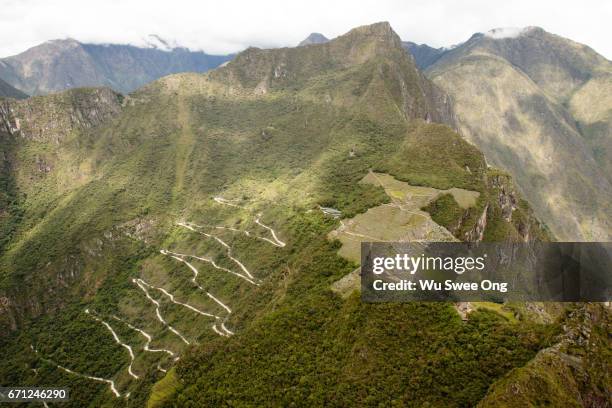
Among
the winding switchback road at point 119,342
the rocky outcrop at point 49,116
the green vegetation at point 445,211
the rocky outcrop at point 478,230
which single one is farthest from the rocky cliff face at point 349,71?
the winding switchback road at point 119,342

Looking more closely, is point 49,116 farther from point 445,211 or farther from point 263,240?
point 445,211

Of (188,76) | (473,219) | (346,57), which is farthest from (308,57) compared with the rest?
(473,219)

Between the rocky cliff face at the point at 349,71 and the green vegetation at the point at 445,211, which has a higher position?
the rocky cliff face at the point at 349,71

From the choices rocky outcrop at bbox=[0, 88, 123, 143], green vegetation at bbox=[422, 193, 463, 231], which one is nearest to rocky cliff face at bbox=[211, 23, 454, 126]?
rocky outcrop at bbox=[0, 88, 123, 143]

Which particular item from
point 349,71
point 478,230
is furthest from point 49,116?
point 478,230

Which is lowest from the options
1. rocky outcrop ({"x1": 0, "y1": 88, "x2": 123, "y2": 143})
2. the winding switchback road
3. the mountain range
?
the winding switchback road

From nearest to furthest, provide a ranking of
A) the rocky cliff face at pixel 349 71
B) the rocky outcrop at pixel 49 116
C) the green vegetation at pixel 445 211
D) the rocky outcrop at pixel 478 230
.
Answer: the green vegetation at pixel 445 211, the rocky outcrop at pixel 478 230, the rocky cliff face at pixel 349 71, the rocky outcrop at pixel 49 116

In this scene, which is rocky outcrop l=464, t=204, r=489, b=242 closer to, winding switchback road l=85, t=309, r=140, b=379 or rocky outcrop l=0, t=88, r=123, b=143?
winding switchback road l=85, t=309, r=140, b=379

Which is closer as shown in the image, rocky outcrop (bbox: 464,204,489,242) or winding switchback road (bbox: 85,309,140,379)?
rocky outcrop (bbox: 464,204,489,242)

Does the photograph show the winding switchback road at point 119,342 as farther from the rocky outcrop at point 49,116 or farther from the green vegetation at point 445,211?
the rocky outcrop at point 49,116
